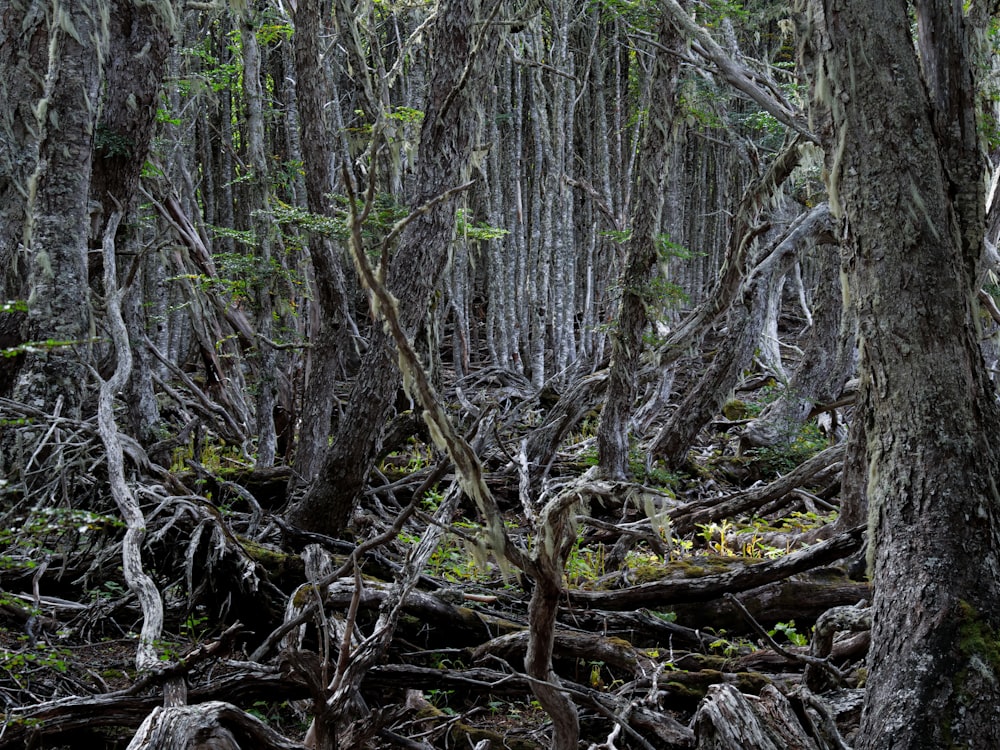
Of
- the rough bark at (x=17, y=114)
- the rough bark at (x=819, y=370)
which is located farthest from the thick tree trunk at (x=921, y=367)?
the rough bark at (x=17, y=114)

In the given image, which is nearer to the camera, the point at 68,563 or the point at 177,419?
the point at 68,563

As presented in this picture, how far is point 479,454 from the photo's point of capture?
5.84 meters

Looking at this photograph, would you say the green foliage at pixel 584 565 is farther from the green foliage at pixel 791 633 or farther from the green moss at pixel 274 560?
the green moss at pixel 274 560

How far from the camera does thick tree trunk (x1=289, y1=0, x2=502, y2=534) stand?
5.18 metres

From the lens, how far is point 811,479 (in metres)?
7.20

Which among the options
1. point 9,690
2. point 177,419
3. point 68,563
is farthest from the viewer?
point 177,419

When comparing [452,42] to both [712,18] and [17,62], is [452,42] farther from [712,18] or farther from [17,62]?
[712,18]

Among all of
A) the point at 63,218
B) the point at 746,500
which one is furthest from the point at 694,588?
the point at 63,218

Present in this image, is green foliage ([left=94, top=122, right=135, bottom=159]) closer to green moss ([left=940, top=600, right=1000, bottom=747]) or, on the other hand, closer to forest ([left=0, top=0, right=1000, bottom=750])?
forest ([left=0, top=0, right=1000, bottom=750])

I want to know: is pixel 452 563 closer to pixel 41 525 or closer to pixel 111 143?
pixel 41 525

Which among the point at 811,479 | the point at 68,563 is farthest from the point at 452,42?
the point at 811,479

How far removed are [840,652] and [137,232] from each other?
6.18m

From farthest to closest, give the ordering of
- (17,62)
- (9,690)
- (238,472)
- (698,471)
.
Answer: (698,471)
(238,472)
(17,62)
(9,690)

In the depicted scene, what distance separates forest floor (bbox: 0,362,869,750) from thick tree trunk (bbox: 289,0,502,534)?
622 millimetres
